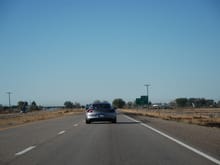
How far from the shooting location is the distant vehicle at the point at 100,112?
117 feet

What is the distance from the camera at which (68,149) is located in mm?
16203

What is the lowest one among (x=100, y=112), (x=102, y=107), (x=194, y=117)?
(x=194, y=117)

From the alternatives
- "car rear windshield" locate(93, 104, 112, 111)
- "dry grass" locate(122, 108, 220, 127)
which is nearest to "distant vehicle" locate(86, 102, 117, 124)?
"car rear windshield" locate(93, 104, 112, 111)

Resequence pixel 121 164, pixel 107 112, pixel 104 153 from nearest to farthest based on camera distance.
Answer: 1. pixel 121 164
2. pixel 104 153
3. pixel 107 112

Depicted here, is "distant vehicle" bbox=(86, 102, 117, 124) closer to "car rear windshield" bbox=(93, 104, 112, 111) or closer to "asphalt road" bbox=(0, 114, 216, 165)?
"car rear windshield" bbox=(93, 104, 112, 111)

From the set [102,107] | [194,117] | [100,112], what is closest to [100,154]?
[100,112]

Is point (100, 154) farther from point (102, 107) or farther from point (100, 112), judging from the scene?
point (102, 107)

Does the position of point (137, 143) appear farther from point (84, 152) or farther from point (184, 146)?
point (84, 152)

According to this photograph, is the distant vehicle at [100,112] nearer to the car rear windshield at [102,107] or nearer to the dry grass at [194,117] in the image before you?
the car rear windshield at [102,107]

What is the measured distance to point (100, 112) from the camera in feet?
117

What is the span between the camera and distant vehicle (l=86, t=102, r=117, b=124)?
35.6 metres

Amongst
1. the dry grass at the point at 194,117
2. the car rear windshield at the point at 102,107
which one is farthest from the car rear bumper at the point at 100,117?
the dry grass at the point at 194,117

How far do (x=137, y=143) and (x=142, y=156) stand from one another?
14.6 ft

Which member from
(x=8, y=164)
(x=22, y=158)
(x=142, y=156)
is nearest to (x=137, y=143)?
(x=142, y=156)
